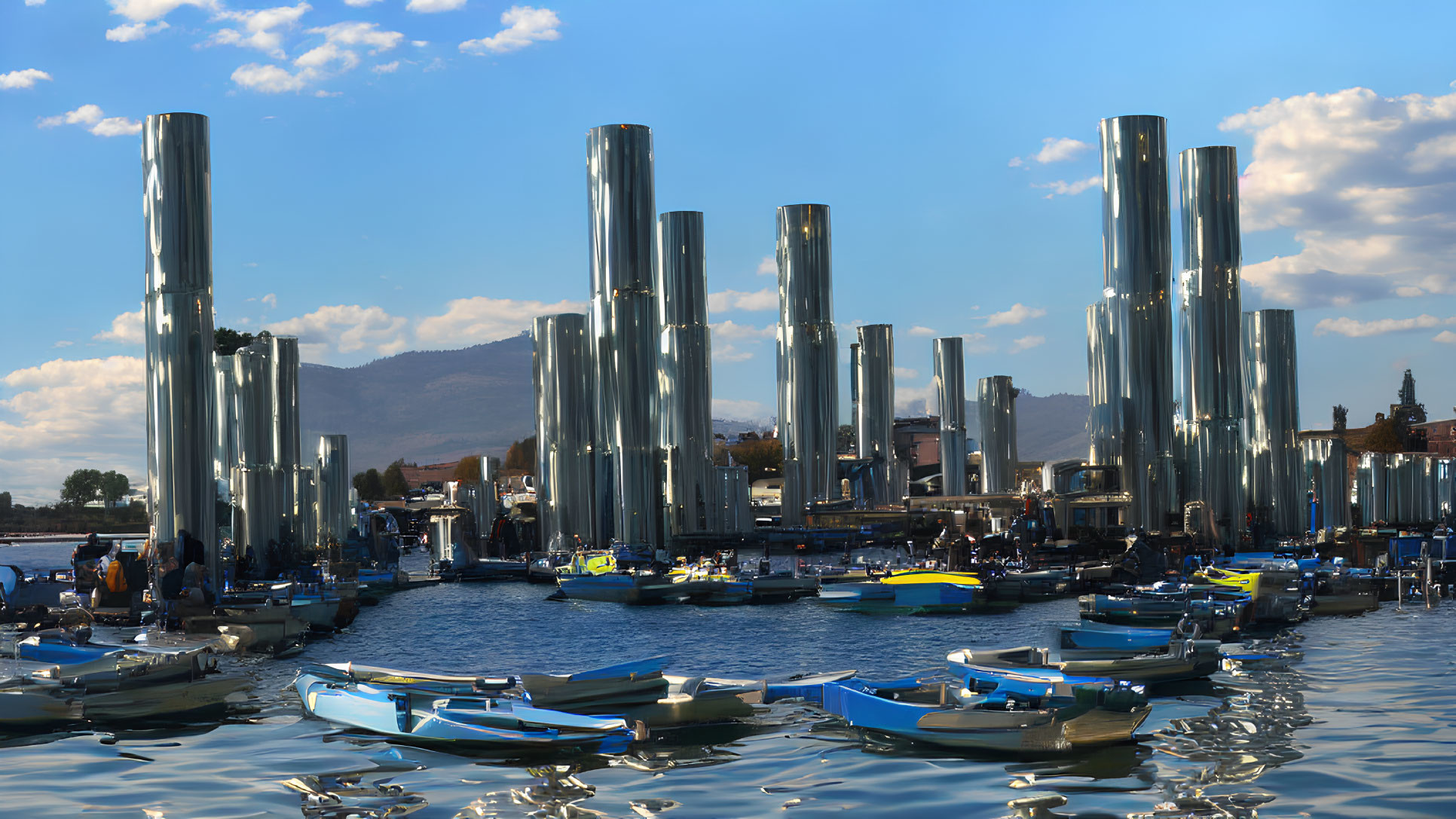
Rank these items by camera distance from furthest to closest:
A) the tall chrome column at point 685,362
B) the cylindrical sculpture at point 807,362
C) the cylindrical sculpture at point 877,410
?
the cylindrical sculpture at point 877,410 < the cylindrical sculpture at point 807,362 < the tall chrome column at point 685,362

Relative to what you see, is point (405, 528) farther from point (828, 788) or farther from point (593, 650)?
point (828, 788)

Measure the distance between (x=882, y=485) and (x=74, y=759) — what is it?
126905 mm

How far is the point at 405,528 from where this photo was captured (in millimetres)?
194875

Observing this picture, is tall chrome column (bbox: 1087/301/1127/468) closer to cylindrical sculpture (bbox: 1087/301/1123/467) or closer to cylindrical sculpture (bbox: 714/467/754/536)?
cylindrical sculpture (bbox: 1087/301/1123/467)

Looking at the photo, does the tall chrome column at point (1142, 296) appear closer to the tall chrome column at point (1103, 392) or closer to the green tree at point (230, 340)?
the tall chrome column at point (1103, 392)

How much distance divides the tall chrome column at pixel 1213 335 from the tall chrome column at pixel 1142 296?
84.7 inches

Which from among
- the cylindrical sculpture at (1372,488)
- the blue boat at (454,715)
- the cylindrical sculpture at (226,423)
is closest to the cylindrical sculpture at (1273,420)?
the cylindrical sculpture at (1372,488)

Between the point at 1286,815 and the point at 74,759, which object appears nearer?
the point at 1286,815

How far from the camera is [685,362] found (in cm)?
13588

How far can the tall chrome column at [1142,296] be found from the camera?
112062 mm

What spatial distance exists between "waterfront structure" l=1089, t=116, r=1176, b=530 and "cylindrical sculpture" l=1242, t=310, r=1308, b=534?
27.8ft

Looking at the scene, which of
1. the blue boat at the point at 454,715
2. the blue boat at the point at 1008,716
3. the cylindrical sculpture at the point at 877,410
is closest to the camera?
the blue boat at the point at 1008,716

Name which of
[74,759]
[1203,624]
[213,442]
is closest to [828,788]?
[74,759]

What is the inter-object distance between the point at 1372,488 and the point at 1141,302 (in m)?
43.5
